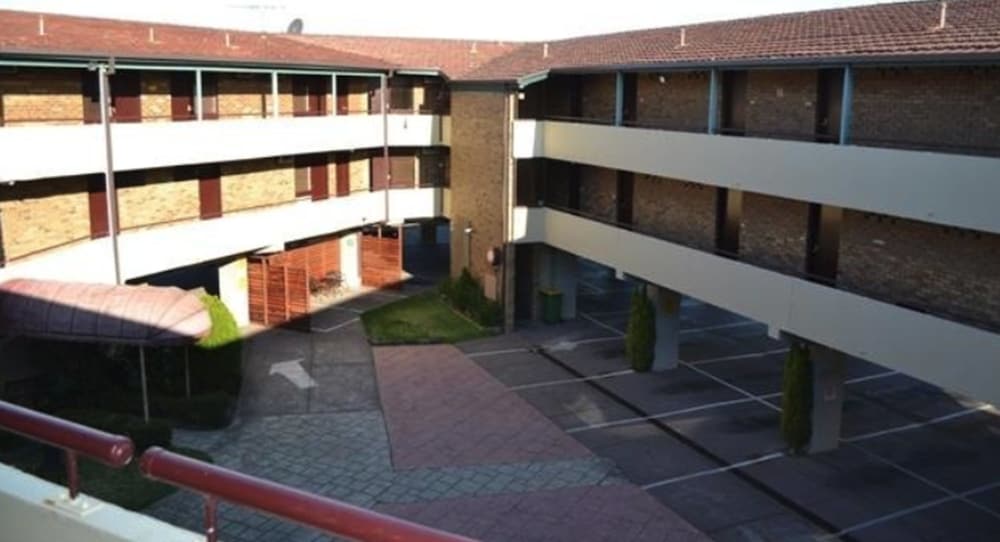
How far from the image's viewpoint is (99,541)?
3379 millimetres

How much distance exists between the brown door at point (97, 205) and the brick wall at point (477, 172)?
41.7ft

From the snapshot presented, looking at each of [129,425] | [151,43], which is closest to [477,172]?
[151,43]

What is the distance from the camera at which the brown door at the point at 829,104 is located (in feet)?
67.7

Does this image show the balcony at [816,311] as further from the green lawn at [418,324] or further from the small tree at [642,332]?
the green lawn at [418,324]

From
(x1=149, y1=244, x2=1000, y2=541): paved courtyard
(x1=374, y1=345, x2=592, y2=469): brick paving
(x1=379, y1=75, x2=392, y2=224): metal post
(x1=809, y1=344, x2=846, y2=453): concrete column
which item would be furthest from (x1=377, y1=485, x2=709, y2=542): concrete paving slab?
(x1=379, y1=75, x2=392, y2=224): metal post

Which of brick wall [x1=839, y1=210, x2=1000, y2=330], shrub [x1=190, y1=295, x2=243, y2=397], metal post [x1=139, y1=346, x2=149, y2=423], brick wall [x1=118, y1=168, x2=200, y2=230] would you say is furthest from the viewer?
brick wall [x1=118, y1=168, x2=200, y2=230]

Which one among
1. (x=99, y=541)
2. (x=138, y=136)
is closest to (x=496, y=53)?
(x=138, y=136)

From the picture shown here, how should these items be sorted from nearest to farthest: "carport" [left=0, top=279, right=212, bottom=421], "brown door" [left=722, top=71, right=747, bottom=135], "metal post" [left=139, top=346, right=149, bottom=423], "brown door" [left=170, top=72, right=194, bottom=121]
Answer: "carport" [left=0, top=279, right=212, bottom=421] → "metal post" [left=139, top=346, right=149, bottom=423] → "brown door" [left=722, top=71, right=747, bottom=135] → "brown door" [left=170, top=72, right=194, bottom=121]

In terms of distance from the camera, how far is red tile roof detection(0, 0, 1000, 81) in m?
19.3

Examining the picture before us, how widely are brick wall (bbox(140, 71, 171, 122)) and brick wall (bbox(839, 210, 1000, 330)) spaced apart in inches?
772

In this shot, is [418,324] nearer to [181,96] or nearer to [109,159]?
[181,96]

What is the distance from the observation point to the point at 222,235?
29078mm

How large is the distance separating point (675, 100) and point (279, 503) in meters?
25.3

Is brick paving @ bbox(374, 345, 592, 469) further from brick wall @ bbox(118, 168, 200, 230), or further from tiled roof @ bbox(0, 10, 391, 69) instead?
tiled roof @ bbox(0, 10, 391, 69)
